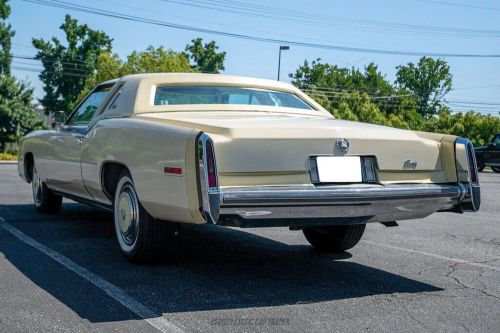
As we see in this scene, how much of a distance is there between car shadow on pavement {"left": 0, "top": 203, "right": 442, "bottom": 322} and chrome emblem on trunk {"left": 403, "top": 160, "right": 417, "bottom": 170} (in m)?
0.83

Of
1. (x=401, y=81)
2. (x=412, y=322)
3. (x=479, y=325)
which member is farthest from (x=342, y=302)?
(x=401, y=81)

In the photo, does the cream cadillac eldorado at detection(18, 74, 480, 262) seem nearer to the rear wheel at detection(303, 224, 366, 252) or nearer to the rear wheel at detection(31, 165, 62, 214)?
the rear wheel at detection(303, 224, 366, 252)

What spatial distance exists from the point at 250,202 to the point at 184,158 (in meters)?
0.50

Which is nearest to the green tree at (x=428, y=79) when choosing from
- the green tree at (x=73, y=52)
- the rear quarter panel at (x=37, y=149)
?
the green tree at (x=73, y=52)

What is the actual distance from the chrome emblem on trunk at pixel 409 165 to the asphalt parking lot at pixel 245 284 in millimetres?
830

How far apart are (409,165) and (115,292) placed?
87.2 inches

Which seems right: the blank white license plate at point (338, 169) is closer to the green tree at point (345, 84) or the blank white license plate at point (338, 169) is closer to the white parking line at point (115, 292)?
the white parking line at point (115, 292)

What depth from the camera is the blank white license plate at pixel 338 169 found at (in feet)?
14.6

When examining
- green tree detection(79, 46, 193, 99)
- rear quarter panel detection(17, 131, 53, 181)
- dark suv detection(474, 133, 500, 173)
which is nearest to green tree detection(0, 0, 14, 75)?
green tree detection(79, 46, 193, 99)

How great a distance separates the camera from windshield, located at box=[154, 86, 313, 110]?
18.6 ft

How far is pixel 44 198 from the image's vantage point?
810 cm

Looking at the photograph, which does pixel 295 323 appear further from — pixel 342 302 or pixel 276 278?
pixel 276 278

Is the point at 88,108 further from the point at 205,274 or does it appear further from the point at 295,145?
the point at 295,145

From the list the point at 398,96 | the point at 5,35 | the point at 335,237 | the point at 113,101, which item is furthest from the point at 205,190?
the point at 398,96
